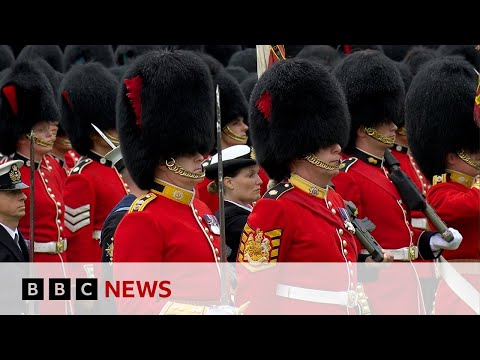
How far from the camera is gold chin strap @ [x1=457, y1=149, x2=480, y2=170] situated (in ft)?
17.0

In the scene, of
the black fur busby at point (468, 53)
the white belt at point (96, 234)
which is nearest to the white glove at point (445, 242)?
the white belt at point (96, 234)

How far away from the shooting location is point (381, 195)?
5.08 metres

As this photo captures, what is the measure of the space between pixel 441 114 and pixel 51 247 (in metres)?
2.24

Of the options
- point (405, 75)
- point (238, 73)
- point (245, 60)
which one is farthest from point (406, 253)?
point (245, 60)

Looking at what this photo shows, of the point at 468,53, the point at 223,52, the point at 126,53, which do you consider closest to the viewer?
the point at 468,53

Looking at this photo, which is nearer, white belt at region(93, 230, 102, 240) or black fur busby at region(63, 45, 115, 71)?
white belt at region(93, 230, 102, 240)

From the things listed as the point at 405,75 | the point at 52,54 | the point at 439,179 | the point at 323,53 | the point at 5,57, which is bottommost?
the point at 52,54

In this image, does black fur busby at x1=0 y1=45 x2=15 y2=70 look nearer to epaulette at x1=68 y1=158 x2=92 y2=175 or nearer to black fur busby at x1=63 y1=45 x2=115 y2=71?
black fur busby at x1=63 y1=45 x2=115 y2=71

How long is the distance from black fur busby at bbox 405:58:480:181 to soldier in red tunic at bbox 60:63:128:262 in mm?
1763

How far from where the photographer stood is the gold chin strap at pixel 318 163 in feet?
13.0

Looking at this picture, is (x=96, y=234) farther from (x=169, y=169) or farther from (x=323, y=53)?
(x=323, y=53)

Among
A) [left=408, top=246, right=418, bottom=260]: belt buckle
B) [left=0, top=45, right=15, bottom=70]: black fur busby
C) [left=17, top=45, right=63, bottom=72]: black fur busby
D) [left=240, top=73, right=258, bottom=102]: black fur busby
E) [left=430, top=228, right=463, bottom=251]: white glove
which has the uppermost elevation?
[left=430, top=228, right=463, bottom=251]: white glove

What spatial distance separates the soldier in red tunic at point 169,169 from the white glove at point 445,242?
4.43 feet

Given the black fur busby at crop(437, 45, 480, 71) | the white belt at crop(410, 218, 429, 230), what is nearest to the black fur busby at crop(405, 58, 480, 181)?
the white belt at crop(410, 218, 429, 230)
